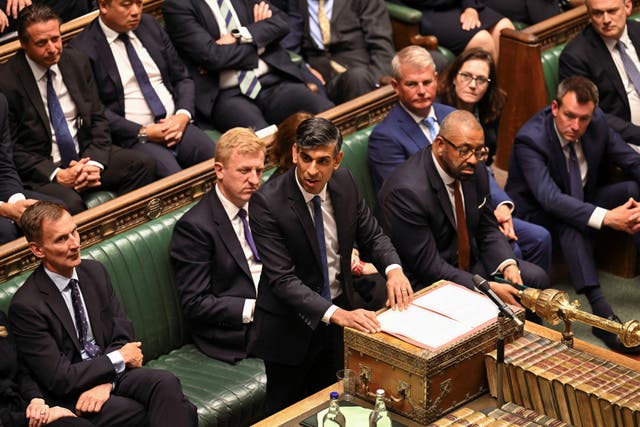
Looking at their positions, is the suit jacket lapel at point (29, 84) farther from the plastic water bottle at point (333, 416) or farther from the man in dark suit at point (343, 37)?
the plastic water bottle at point (333, 416)

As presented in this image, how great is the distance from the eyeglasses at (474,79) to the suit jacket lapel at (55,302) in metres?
Result: 2.19

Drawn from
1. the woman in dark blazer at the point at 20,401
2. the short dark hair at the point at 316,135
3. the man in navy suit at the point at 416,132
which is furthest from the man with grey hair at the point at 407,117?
the woman in dark blazer at the point at 20,401

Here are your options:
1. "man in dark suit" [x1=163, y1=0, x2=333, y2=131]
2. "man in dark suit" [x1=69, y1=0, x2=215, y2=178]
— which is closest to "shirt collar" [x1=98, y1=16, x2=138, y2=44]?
"man in dark suit" [x1=69, y1=0, x2=215, y2=178]

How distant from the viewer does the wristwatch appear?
5.30 meters

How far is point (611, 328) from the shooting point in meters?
3.69

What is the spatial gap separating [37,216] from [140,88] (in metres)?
1.44

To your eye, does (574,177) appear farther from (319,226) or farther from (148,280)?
(148,280)

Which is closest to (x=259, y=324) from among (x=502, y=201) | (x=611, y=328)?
(x=611, y=328)

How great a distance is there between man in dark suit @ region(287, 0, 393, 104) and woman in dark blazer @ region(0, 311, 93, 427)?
248cm

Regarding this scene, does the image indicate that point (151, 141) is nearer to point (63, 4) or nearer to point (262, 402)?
point (63, 4)

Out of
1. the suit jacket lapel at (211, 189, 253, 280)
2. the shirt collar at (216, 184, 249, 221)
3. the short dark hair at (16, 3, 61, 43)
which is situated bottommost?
the suit jacket lapel at (211, 189, 253, 280)

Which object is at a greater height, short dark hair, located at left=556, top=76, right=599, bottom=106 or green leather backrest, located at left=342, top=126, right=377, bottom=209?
short dark hair, located at left=556, top=76, right=599, bottom=106

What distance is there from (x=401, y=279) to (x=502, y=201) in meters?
1.42

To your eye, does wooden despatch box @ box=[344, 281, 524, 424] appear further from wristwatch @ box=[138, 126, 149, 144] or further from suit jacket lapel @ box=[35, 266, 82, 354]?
wristwatch @ box=[138, 126, 149, 144]
